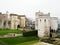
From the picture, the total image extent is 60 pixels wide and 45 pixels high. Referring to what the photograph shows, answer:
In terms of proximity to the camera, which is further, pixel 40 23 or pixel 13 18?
pixel 13 18

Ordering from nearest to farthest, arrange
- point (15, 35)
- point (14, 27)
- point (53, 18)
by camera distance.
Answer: point (15, 35), point (53, 18), point (14, 27)

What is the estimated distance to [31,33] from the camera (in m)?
48.8

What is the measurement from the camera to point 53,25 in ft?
191

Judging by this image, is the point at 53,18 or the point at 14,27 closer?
the point at 53,18

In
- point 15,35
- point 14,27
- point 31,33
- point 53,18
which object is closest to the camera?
point 15,35

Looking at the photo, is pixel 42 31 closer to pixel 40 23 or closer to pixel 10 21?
pixel 40 23

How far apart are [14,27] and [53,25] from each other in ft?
42.0

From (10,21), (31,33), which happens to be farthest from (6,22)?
(31,33)

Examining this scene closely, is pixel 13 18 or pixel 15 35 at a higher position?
pixel 13 18

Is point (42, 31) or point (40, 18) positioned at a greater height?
point (40, 18)

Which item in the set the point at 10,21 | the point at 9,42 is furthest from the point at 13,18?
the point at 9,42

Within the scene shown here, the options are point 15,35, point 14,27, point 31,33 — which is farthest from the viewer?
point 14,27

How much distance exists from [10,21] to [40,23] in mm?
14951

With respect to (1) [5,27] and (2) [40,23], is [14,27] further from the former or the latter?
(2) [40,23]
